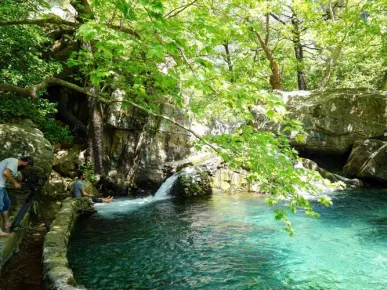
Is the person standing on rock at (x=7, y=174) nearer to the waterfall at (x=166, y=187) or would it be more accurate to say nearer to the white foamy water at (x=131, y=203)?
the white foamy water at (x=131, y=203)

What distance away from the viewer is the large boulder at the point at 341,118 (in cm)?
1823

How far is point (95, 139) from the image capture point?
1667 centimetres

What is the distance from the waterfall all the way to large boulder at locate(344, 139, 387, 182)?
9917 mm

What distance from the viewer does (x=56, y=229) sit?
25.5 ft

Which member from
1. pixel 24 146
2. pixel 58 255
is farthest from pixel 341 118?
pixel 58 255

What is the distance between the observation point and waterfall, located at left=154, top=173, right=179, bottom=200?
16562 mm

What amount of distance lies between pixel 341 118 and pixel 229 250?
13.9 m

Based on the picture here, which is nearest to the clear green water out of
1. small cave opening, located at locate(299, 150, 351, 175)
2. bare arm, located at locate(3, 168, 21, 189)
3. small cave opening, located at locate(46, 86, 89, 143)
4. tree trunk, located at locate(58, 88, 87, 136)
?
bare arm, located at locate(3, 168, 21, 189)

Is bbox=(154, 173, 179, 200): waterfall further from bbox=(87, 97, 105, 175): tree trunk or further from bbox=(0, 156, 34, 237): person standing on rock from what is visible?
bbox=(0, 156, 34, 237): person standing on rock

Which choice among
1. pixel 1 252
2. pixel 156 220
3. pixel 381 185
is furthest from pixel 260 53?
pixel 1 252

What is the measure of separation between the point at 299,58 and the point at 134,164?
1379 cm

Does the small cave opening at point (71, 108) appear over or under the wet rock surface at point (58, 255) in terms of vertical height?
over

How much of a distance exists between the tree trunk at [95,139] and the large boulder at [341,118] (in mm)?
11155

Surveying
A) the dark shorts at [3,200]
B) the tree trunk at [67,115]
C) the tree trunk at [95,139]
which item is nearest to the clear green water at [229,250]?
the dark shorts at [3,200]
